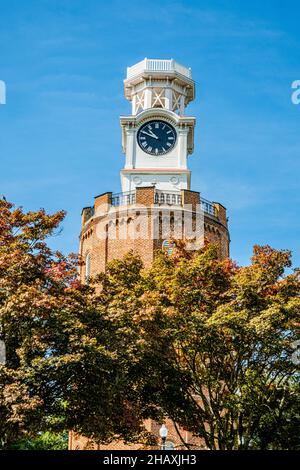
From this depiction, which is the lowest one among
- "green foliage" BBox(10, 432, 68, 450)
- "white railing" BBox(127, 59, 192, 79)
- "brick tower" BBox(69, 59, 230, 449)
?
"green foliage" BBox(10, 432, 68, 450)

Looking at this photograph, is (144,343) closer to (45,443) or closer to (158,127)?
(158,127)

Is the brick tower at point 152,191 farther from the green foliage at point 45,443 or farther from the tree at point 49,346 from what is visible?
the green foliage at point 45,443

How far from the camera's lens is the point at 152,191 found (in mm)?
41438

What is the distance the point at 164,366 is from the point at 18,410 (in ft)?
25.0

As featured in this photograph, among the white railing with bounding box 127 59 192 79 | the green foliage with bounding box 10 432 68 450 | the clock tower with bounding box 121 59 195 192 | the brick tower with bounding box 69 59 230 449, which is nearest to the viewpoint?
the brick tower with bounding box 69 59 230 449

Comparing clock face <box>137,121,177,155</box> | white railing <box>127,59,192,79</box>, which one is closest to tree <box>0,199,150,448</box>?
clock face <box>137,121,177,155</box>

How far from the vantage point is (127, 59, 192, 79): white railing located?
47562 millimetres

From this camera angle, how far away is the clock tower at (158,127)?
147 feet

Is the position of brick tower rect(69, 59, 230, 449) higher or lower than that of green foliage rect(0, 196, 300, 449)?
higher

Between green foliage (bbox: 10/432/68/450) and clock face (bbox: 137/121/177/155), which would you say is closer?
clock face (bbox: 137/121/177/155)

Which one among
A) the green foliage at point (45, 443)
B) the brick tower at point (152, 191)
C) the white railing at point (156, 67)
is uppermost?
the white railing at point (156, 67)

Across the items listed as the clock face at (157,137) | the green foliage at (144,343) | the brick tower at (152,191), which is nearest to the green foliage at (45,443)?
the brick tower at (152,191)

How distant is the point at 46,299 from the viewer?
21.8 meters

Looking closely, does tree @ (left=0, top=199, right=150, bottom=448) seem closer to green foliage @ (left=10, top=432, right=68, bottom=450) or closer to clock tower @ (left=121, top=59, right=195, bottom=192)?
clock tower @ (left=121, top=59, right=195, bottom=192)
